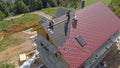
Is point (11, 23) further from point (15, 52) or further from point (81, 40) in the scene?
point (81, 40)

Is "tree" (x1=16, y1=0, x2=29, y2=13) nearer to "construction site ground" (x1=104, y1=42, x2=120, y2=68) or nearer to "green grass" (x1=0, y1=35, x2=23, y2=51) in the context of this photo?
"green grass" (x1=0, y1=35, x2=23, y2=51)

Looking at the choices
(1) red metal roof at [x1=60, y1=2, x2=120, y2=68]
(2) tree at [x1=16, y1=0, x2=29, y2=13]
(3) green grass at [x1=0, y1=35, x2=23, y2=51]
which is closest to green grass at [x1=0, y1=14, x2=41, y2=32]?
(3) green grass at [x1=0, y1=35, x2=23, y2=51]

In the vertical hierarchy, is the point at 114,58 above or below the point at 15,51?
above

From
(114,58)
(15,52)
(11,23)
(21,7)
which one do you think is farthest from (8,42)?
(21,7)

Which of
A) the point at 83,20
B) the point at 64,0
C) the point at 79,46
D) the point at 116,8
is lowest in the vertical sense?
the point at 64,0

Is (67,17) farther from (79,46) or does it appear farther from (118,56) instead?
(118,56)

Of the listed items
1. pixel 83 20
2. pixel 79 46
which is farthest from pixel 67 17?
pixel 79 46

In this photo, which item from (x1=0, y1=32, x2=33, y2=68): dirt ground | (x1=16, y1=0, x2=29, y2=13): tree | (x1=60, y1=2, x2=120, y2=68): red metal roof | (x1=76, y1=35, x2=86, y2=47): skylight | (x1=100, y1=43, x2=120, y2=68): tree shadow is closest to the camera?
(x1=60, y1=2, x2=120, y2=68): red metal roof

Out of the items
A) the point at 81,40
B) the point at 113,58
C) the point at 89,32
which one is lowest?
the point at 113,58
